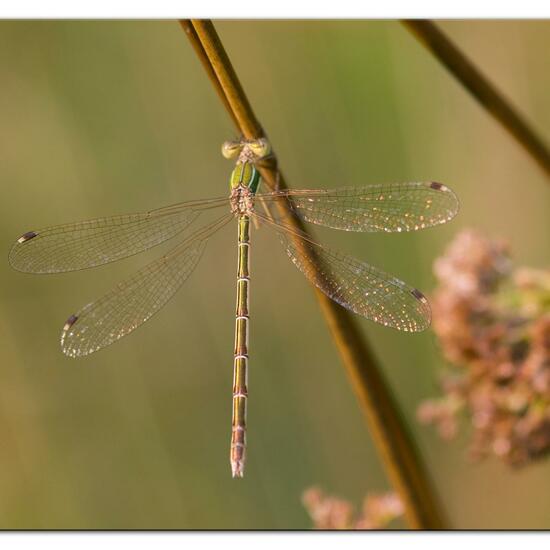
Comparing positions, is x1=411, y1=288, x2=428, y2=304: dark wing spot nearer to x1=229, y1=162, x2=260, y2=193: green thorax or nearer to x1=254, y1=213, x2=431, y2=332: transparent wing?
x1=254, y1=213, x2=431, y2=332: transparent wing

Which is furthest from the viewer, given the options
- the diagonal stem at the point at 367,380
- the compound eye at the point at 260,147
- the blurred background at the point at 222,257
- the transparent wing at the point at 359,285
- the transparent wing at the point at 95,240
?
the blurred background at the point at 222,257

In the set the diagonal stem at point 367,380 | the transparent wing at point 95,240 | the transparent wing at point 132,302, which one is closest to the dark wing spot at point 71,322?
the transparent wing at point 132,302

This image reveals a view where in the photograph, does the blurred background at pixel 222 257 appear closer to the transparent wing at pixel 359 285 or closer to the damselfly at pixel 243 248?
the damselfly at pixel 243 248

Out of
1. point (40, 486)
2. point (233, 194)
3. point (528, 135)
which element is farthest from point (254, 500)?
point (528, 135)

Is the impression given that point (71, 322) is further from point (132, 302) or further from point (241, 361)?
point (241, 361)

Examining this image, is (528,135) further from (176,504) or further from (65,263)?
(176,504)

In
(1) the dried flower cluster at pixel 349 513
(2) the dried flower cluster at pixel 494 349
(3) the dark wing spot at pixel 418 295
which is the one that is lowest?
(1) the dried flower cluster at pixel 349 513

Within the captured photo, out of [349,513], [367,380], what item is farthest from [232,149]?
[349,513]
